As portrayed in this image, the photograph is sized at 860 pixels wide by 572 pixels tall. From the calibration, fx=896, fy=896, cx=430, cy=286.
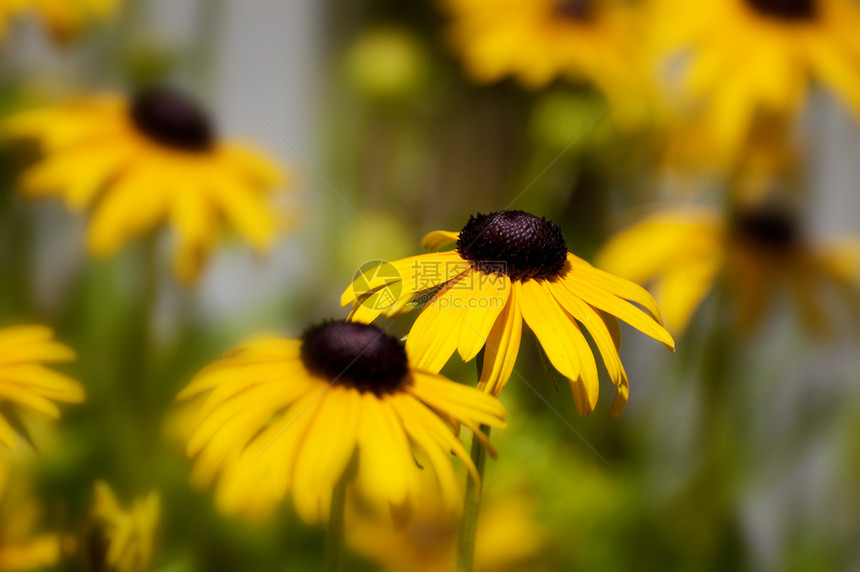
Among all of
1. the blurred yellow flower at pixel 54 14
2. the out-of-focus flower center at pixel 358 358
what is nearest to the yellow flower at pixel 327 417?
the out-of-focus flower center at pixel 358 358

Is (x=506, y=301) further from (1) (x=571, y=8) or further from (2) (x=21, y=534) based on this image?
(1) (x=571, y=8)

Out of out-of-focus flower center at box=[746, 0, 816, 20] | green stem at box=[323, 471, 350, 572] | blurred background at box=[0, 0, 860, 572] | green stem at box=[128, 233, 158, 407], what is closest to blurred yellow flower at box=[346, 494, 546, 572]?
blurred background at box=[0, 0, 860, 572]

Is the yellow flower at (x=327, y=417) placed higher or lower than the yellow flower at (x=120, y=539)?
higher

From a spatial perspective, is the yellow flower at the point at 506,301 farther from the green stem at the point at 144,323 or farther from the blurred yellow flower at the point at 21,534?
the green stem at the point at 144,323

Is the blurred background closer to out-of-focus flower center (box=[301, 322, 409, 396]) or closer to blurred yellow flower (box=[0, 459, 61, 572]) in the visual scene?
blurred yellow flower (box=[0, 459, 61, 572])

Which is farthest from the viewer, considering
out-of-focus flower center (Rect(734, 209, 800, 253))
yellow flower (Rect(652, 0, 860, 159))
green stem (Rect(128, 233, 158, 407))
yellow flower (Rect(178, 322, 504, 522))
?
out-of-focus flower center (Rect(734, 209, 800, 253))

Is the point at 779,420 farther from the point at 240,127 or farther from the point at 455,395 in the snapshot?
the point at 455,395
